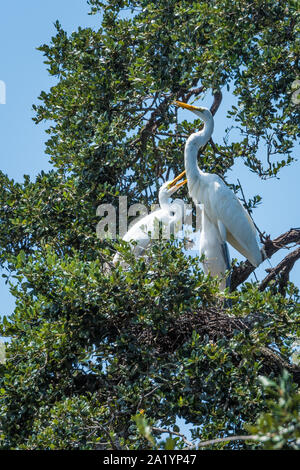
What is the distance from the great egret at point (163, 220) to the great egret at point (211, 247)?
24 centimetres

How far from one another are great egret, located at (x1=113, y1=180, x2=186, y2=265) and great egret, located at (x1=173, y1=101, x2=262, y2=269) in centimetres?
26

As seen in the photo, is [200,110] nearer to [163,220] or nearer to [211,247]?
[163,220]

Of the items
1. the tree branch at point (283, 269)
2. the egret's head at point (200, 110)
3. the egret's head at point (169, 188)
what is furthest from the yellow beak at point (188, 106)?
the tree branch at point (283, 269)

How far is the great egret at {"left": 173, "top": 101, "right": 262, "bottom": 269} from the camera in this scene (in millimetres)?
6027

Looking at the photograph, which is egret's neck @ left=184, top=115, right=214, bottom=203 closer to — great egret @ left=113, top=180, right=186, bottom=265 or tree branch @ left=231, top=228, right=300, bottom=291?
great egret @ left=113, top=180, right=186, bottom=265

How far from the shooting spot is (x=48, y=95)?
6.68 meters

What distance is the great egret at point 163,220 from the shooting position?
19.0ft

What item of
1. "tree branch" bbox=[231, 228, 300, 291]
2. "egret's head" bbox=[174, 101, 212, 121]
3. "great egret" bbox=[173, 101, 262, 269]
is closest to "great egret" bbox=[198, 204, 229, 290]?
"great egret" bbox=[173, 101, 262, 269]

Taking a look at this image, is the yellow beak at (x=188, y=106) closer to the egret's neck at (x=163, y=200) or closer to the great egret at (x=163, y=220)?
the great egret at (x=163, y=220)

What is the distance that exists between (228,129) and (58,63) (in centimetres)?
187

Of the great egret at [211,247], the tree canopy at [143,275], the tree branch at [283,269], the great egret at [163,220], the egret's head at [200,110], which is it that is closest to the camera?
the tree canopy at [143,275]

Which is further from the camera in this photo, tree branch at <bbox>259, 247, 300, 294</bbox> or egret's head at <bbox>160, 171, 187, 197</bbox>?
egret's head at <bbox>160, 171, 187, 197</bbox>
